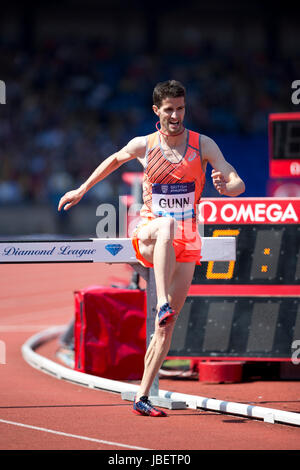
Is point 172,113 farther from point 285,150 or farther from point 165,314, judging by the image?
point 285,150

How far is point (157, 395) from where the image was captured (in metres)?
6.64

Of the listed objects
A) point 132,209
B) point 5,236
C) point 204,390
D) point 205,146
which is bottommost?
point 5,236

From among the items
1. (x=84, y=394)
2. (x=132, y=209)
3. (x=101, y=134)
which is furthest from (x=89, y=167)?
(x=84, y=394)

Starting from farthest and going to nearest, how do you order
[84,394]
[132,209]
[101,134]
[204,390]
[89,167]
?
[101,134] → [89,167] → [132,209] → [204,390] → [84,394]

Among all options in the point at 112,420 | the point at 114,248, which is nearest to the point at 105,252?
the point at 114,248

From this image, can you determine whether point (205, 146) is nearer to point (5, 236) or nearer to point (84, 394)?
point (84, 394)

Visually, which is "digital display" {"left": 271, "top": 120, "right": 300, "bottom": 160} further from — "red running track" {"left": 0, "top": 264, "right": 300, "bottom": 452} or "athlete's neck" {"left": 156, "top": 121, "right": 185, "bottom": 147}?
"athlete's neck" {"left": 156, "top": 121, "right": 185, "bottom": 147}

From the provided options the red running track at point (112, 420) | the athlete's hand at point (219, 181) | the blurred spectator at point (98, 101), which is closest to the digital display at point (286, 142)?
the red running track at point (112, 420)

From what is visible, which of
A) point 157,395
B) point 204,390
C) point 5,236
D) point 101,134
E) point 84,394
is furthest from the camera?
point 101,134

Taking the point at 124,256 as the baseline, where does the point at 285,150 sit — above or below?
above

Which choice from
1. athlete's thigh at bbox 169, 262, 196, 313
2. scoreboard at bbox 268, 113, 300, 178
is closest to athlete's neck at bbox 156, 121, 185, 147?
athlete's thigh at bbox 169, 262, 196, 313

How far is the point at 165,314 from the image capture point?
5539 millimetres

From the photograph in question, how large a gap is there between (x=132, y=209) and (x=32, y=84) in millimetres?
19245

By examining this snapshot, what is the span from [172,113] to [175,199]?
1.77 feet
